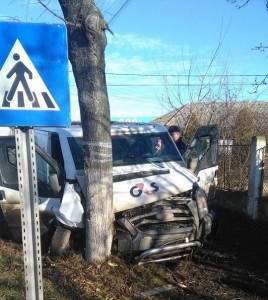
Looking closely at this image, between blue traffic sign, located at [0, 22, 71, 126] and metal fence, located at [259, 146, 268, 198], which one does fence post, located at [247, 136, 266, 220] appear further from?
blue traffic sign, located at [0, 22, 71, 126]

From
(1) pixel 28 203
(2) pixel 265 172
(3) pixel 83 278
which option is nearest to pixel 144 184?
(3) pixel 83 278

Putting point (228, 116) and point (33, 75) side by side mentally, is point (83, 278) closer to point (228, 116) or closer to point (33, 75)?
point (33, 75)

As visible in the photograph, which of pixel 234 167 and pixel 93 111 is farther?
pixel 234 167

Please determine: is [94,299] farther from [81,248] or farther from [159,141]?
[159,141]

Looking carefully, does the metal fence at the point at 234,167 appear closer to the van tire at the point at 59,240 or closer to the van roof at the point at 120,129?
the van roof at the point at 120,129

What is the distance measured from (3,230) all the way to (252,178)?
4.84 m

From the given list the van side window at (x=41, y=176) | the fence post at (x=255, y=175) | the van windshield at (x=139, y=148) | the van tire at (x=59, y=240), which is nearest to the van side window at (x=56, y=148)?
the van windshield at (x=139, y=148)

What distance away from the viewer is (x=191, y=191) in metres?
6.02

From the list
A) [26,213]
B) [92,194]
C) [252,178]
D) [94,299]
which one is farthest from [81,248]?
[252,178]

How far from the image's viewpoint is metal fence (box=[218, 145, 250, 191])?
10211 millimetres

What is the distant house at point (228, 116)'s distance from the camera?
1198 centimetres

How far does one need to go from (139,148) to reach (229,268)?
2.21 metres

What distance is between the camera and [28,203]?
2658 mm

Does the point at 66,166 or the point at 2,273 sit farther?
the point at 66,166
